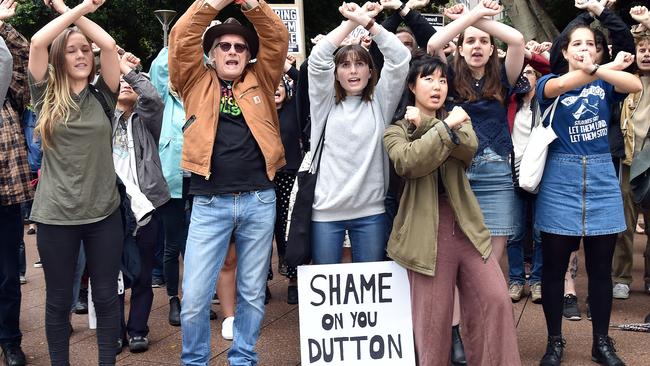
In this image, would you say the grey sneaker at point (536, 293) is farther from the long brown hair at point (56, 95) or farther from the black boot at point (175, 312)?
the long brown hair at point (56, 95)

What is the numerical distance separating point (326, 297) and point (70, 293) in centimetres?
146

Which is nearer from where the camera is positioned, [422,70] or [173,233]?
[422,70]

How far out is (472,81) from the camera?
13.9ft

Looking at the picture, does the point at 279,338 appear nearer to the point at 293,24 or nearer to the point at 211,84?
the point at 211,84

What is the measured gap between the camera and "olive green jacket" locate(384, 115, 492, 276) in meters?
3.66

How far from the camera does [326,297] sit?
4.09 m

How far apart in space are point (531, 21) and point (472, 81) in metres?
7.24

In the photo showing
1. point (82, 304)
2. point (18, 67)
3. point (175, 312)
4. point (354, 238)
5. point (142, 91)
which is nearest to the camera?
point (354, 238)

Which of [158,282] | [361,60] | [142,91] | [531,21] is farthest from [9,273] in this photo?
[531,21]

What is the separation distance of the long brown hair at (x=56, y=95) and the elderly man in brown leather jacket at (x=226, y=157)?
60 centimetres

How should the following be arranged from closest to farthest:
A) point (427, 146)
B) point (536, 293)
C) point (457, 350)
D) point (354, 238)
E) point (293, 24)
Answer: point (427, 146) → point (354, 238) → point (457, 350) → point (536, 293) → point (293, 24)

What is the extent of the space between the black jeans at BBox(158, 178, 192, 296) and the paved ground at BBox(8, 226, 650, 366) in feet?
1.19

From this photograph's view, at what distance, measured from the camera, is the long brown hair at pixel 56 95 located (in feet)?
12.7

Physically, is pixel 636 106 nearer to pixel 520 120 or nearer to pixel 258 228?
pixel 520 120
